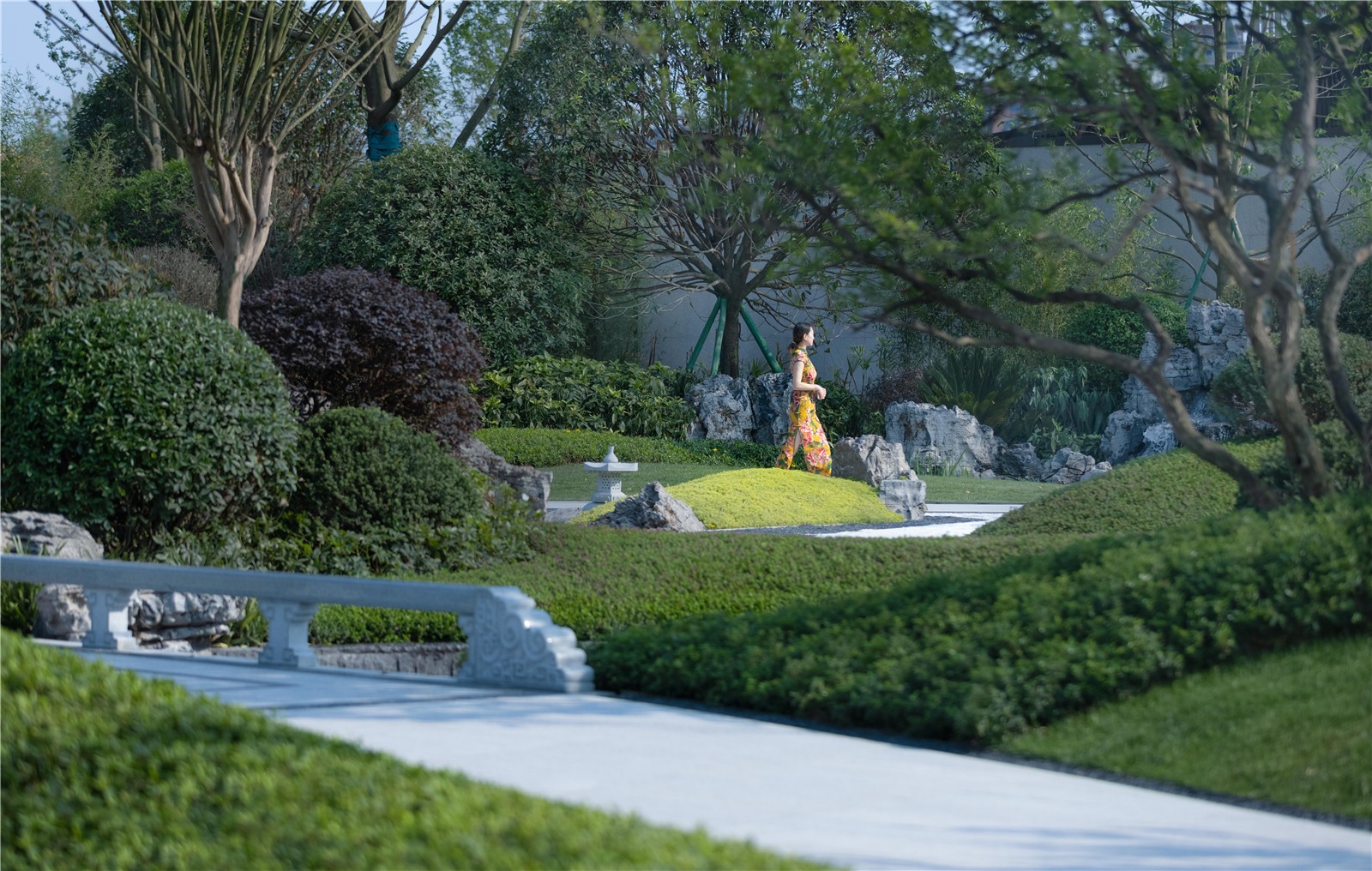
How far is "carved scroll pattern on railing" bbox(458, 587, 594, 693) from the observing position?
252 inches

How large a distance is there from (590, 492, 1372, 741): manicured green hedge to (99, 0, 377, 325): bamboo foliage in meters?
7.81

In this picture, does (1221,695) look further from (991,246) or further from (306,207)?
(306,207)

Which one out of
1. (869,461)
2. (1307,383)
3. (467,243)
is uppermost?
(467,243)

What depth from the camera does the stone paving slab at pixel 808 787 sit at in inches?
148

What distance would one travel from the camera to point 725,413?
22.3 meters

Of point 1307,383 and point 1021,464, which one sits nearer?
point 1307,383

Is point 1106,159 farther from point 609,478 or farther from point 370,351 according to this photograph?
point 370,351

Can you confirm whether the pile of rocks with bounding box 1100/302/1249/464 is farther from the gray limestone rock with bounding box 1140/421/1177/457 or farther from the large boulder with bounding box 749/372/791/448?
the large boulder with bounding box 749/372/791/448

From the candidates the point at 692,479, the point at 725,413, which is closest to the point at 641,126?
the point at 725,413

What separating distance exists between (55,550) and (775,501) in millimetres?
7819

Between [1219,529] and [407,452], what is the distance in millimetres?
5882

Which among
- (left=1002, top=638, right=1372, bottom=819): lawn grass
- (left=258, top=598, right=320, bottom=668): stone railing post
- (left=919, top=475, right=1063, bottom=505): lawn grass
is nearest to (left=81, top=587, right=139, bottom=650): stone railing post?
(left=258, top=598, right=320, bottom=668): stone railing post

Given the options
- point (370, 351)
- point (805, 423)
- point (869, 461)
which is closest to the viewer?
point (370, 351)

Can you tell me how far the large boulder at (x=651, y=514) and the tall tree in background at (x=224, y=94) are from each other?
387 centimetres
